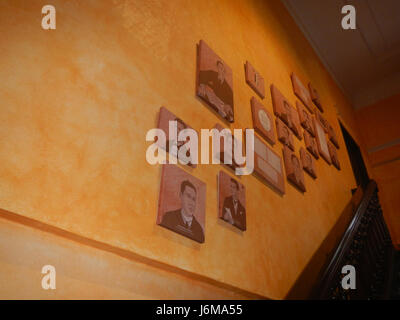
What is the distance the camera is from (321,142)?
558cm

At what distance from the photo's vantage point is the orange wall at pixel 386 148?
736 cm

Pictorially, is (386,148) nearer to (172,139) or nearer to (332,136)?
(332,136)

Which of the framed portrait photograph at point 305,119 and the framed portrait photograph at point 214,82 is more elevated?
the framed portrait photograph at point 305,119

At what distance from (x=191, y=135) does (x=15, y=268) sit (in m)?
1.53

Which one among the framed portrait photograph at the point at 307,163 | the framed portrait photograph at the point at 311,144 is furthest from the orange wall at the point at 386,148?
the framed portrait photograph at the point at 307,163

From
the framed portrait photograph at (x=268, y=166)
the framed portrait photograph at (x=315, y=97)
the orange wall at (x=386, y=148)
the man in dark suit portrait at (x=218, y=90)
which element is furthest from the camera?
the orange wall at (x=386, y=148)

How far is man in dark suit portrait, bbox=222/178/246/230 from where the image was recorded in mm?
2623

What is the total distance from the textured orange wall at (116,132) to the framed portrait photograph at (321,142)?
1965 mm

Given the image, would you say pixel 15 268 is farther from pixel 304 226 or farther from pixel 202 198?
pixel 304 226

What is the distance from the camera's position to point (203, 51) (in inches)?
129

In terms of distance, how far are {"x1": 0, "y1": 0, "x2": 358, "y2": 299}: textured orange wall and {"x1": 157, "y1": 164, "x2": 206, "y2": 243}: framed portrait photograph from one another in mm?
53

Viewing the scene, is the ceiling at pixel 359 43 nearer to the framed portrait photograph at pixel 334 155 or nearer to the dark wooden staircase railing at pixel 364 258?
the framed portrait photograph at pixel 334 155

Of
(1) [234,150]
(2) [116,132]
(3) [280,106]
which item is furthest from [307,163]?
(2) [116,132]

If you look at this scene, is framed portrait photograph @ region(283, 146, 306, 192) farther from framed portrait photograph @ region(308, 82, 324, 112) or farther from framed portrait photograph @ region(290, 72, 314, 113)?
framed portrait photograph @ region(308, 82, 324, 112)
